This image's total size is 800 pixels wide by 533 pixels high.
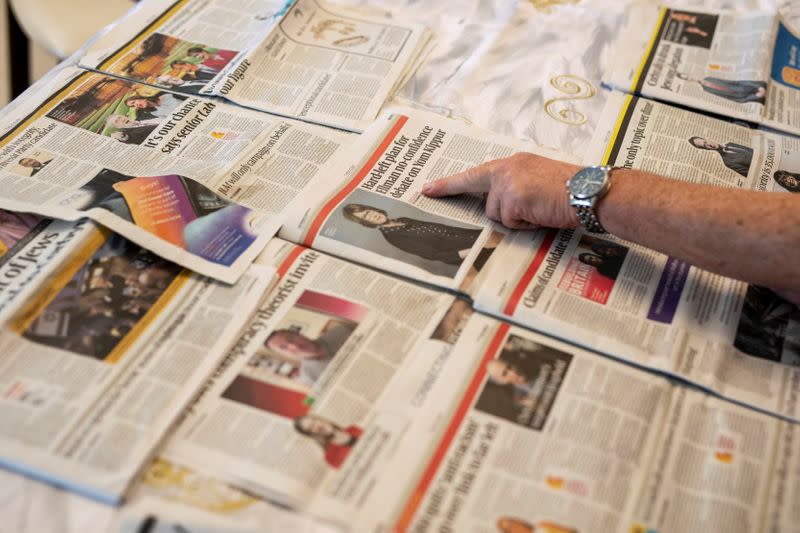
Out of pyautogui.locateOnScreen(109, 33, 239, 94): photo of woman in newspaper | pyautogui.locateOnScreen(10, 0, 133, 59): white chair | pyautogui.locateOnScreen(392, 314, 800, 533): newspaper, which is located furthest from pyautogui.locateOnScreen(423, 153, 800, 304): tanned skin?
pyautogui.locateOnScreen(10, 0, 133, 59): white chair

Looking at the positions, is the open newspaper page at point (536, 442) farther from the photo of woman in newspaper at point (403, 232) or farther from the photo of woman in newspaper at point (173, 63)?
the photo of woman in newspaper at point (173, 63)

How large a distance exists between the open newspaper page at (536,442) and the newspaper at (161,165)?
32 centimetres

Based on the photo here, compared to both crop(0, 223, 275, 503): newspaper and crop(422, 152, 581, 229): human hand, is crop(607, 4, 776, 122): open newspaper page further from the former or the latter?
crop(0, 223, 275, 503): newspaper

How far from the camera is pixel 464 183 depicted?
3.23 feet

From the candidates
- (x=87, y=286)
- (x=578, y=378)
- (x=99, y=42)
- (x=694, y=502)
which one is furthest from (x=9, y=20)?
(x=694, y=502)

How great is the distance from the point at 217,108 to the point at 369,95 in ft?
0.76

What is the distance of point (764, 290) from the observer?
2.96 ft

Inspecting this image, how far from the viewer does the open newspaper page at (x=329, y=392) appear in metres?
0.70

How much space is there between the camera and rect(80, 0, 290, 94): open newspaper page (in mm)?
1201

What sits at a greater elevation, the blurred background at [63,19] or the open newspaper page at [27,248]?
the blurred background at [63,19]

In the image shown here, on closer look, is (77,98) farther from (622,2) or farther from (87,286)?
(622,2)

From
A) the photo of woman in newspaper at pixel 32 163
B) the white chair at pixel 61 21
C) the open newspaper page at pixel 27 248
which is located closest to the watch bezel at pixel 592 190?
the open newspaper page at pixel 27 248

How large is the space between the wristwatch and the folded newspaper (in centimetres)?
17

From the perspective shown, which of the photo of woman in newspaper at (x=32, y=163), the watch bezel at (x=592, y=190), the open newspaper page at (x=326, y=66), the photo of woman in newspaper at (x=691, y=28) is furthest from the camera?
the photo of woman in newspaper at (x=691, y=28)
